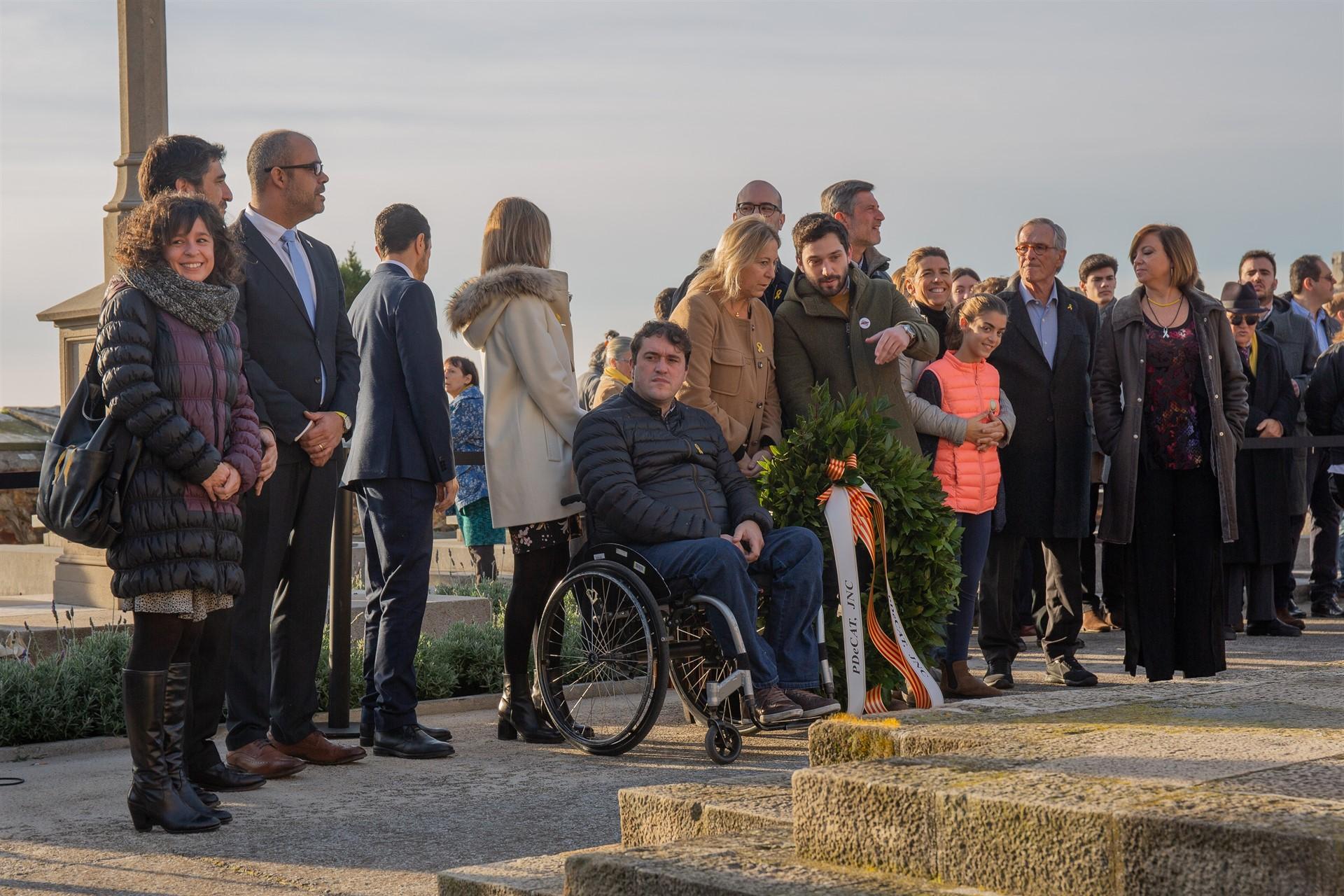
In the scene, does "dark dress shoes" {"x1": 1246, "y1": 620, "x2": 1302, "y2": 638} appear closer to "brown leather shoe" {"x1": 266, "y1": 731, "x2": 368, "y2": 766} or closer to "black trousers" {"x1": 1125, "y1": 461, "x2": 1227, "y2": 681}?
"black trousers" {"x1": 1125, "y1": 461, "x2": 1227, "y2": 681}

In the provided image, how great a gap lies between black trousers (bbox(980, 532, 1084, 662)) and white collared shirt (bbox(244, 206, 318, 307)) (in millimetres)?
3559

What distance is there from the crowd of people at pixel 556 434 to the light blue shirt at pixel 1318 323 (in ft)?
12.7

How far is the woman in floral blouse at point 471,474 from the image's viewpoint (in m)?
10.5

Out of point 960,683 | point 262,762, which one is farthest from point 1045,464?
point 262,762

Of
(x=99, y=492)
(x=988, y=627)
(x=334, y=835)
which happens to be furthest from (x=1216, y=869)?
(x=988, y=627)

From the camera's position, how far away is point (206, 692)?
5027mm

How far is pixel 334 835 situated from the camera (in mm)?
4398

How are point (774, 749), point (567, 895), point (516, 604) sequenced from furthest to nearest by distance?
point (516, 604), point (774, 749), point (567, 895)

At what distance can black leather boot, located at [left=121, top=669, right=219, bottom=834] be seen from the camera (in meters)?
4.45

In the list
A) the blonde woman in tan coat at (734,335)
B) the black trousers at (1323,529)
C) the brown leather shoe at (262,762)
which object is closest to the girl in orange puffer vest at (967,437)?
the blonde woman in tan coat at (734,335)

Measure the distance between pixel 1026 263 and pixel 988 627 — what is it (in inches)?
71.7

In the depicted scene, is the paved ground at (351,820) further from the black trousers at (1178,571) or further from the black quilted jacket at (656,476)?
the black trousers at (1178,571)

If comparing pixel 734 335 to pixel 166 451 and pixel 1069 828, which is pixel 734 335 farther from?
pixel 1069 828

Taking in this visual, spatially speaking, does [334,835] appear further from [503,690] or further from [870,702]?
[870,702]
